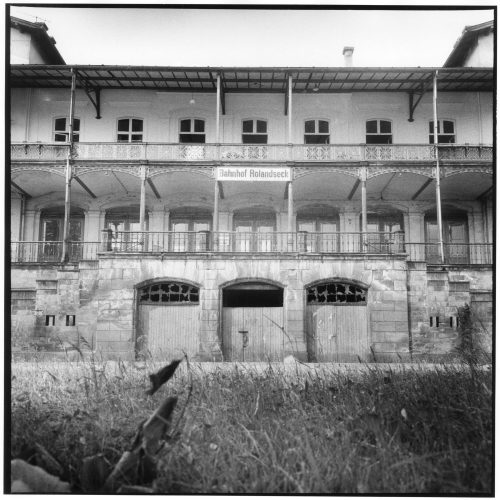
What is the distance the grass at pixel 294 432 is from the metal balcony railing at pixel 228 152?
13667 mm

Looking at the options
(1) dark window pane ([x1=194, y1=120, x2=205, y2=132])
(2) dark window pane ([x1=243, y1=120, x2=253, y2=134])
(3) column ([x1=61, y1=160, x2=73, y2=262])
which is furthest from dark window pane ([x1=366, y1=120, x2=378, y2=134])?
(3) column ([x1=61, y1=160, x2=73, y2=262])

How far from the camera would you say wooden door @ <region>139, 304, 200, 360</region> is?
46.5 feet

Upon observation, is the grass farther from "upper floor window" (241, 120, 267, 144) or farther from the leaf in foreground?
"upper floor window" (241, 120, 267, 144)

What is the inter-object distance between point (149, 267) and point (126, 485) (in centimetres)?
1217

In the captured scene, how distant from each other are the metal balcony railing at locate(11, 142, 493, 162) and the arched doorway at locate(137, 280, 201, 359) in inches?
222

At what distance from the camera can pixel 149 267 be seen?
47.3 feet

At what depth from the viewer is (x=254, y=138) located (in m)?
20.1

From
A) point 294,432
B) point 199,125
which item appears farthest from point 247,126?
point 294,432

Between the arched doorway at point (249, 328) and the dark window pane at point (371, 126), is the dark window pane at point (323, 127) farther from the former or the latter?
the arched doorway at point (249, 328)

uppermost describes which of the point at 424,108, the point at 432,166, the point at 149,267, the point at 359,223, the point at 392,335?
the point at 424,108

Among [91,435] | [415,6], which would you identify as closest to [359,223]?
[415,6]

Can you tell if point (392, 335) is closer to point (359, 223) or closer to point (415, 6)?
point (359, 223)

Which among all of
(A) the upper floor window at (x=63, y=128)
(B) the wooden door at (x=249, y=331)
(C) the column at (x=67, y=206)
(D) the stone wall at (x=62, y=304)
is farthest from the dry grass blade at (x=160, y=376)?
(A) the upper floor window at (x=63, y=128)

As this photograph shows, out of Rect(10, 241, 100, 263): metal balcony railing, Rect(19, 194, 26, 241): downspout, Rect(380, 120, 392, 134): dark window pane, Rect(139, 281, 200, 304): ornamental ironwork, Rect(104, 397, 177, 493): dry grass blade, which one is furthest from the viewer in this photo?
Rect(380, 120, 392, 134): dark window pane
